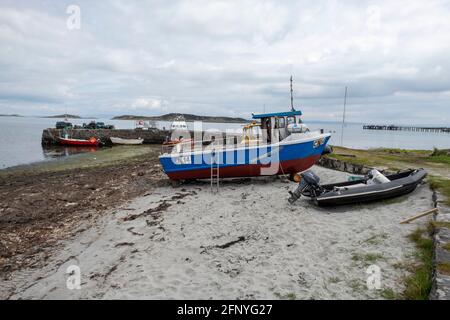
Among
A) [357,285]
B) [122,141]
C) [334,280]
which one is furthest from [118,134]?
[357,285]

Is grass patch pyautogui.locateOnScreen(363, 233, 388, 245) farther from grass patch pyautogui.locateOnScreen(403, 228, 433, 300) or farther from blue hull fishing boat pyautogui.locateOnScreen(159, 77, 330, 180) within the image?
blue hull fishing boat pyautogui.locateOnScreen(159, 77, 330, 180)

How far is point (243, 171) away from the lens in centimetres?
1450

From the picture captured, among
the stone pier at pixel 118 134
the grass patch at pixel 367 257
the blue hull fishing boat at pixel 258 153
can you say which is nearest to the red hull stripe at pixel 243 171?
the blue hull fishing boat at pixel 258 153

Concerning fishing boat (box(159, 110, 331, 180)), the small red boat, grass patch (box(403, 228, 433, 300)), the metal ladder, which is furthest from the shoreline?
the small red boat

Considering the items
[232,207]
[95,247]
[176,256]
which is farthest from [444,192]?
[95,247]

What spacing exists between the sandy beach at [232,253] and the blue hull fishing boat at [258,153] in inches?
128

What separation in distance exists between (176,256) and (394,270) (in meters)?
4.41

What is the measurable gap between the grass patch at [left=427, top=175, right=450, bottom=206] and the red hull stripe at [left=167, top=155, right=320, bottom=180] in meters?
4.92

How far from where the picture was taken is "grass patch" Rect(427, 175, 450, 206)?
9727 mm

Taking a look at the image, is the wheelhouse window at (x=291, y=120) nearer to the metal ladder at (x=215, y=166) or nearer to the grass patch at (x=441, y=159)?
the metal ladder at (x=215, y=166)

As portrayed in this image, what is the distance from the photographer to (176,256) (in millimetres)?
7004

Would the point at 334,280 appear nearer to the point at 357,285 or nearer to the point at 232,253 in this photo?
the point at 357,285

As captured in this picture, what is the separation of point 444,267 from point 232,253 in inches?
156
